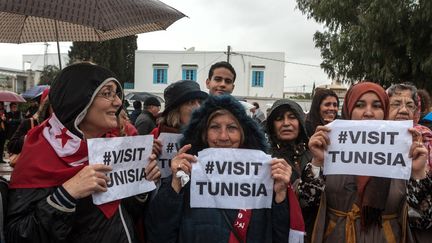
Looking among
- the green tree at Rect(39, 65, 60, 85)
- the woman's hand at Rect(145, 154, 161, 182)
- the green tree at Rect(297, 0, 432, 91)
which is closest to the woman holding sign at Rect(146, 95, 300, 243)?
the woman's hand at Rect(145, 154, 161, 182)

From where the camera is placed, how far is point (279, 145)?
12.6 ft

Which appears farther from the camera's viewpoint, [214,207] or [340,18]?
[340,18]

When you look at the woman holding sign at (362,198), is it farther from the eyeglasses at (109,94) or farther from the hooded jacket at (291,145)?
the eyeglasses at (109,94)

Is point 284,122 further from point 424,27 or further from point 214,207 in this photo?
point 424,27

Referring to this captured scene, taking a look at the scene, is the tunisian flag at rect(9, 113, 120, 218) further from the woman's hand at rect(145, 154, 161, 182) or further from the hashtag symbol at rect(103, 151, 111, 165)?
the woman's hand at rect(145, 154, 161, 182)

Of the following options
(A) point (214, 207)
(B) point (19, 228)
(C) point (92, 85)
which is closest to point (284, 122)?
(A) point (214, 207)

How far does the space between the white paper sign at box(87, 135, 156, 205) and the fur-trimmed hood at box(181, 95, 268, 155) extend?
11.4 inches

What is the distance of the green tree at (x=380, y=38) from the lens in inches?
527

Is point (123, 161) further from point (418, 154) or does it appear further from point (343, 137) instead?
point (418, 154)

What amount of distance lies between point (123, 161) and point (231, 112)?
744mm

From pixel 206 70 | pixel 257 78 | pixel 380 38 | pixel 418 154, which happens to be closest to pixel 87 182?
pixel 418 154

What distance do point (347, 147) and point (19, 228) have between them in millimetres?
1932

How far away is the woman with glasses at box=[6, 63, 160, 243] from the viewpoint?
2219 mm

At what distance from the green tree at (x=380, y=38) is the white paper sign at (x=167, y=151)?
1157cm
